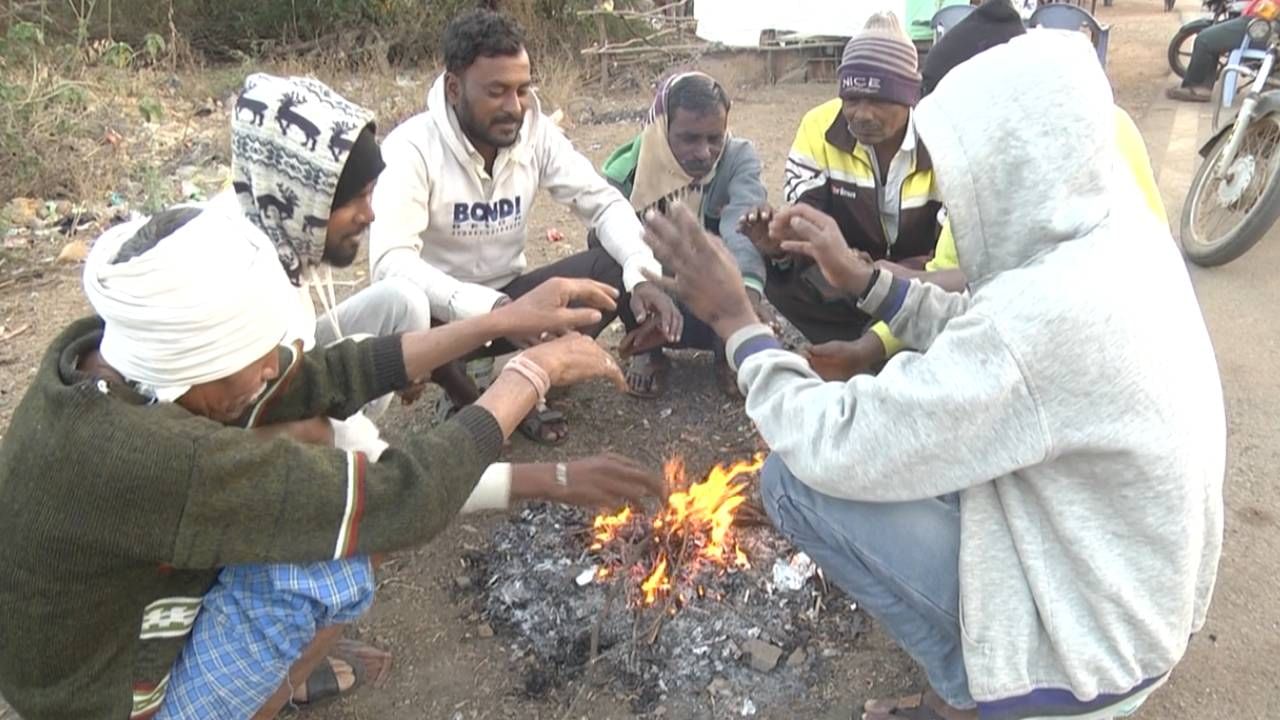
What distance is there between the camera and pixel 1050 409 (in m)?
1.63

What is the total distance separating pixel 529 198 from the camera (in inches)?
148

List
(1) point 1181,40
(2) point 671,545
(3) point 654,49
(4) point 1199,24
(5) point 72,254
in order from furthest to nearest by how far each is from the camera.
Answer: (3) point 654,49 < (1) point 1181,40 < (4) point 1199,24 < (5) point 72,254 < (2) point 671,545

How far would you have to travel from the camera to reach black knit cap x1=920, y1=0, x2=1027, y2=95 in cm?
402

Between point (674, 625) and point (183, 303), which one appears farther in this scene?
point (674, 625)

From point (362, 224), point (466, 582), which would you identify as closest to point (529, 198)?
point (362, 224)

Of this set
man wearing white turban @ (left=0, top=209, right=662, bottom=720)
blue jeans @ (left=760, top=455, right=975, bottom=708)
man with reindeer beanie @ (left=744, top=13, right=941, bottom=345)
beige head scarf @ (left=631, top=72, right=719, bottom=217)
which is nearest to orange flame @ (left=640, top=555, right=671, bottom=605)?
blue jeans @ (left=760, top=455, right=975, bottom=708)

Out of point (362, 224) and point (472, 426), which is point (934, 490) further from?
point (362, 224)

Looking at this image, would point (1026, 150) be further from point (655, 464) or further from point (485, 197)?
point (485, 197)

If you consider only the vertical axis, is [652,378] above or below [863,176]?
below

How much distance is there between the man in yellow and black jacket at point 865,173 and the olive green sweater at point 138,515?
2.18 metres

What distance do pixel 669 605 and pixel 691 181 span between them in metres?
1.92

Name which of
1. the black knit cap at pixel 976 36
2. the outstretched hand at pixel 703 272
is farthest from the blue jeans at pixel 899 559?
the black knit cap at pixel 976 36

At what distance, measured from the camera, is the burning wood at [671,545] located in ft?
9.01

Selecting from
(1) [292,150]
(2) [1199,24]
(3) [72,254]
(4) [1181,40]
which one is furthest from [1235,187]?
(3) [72,254]
